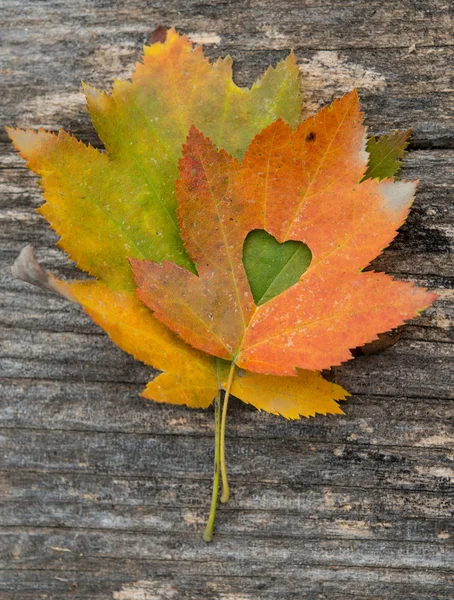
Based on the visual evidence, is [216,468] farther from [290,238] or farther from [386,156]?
[386,156]

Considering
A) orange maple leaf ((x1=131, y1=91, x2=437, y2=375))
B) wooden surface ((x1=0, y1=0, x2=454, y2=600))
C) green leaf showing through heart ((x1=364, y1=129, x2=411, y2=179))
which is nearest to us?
orange maple leaf ((x1=131, y1=91, x2=437, y2=375))

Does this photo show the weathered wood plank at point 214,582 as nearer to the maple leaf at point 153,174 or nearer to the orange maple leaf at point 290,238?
the maple leaf at point 153,174

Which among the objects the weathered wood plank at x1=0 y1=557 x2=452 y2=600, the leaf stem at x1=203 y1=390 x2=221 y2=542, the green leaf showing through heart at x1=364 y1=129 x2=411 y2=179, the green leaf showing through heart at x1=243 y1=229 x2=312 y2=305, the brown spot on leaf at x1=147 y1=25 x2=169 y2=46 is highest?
the brown spot on leaf at x1=147 y1=25 x2=169 y2=46

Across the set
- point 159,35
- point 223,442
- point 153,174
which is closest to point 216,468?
point 223,442

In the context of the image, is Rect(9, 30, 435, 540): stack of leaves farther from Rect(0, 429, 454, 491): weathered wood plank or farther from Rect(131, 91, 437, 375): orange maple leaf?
Rect(0, 429, 454, 491): weathered wood plank

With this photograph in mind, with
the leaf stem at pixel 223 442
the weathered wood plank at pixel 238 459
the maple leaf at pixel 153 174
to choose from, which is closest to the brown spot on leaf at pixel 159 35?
the maple leaf at pixel 153 174

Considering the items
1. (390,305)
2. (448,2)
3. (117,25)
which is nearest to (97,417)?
(390,305)

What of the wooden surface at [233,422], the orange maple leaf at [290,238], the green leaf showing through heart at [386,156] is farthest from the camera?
the wooden surface at [233,422]

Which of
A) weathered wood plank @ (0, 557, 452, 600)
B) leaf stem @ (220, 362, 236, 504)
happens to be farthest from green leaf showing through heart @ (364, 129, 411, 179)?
weathered wood plank @ (0, 557, 452, 600)

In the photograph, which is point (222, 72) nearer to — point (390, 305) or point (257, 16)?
point (257, 16)
